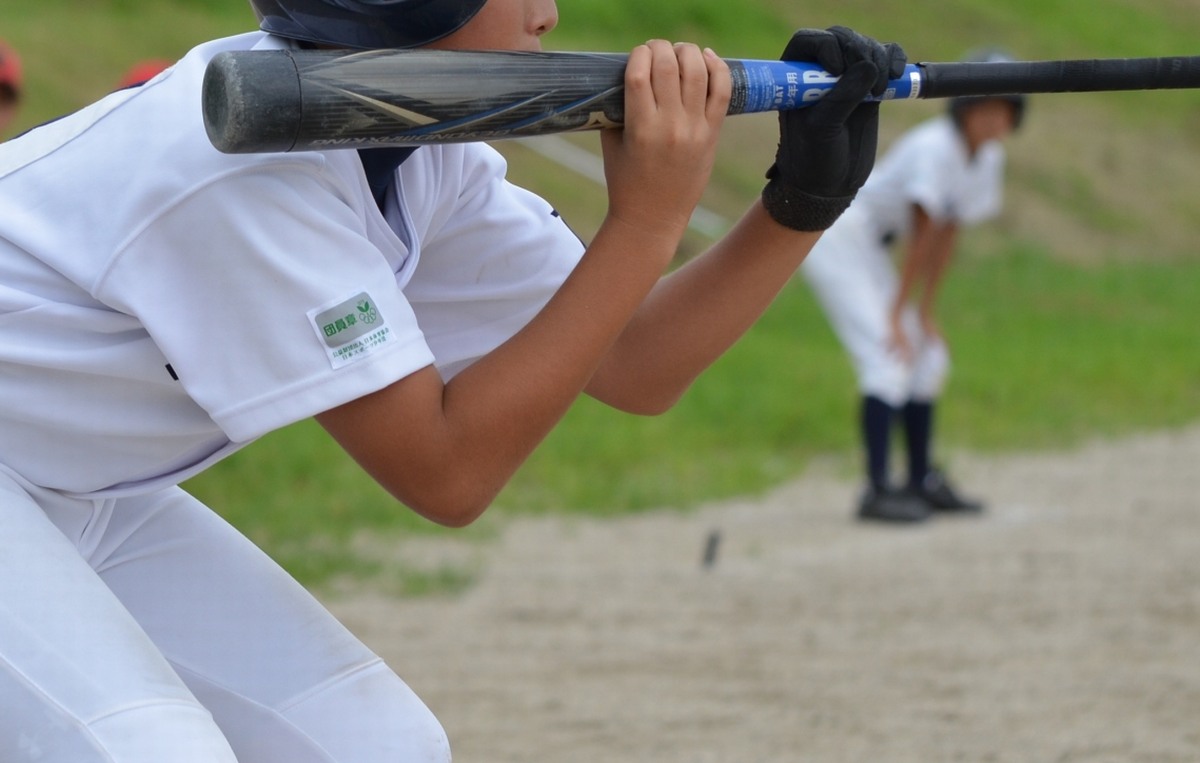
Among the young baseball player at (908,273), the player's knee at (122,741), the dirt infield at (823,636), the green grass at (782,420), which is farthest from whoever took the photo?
the young baseball player at (908,273)

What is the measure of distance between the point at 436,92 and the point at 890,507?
18.7 feet

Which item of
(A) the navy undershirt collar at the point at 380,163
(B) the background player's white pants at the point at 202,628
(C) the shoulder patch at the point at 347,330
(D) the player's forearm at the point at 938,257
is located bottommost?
(D) the player's forearm at the point at 938,257

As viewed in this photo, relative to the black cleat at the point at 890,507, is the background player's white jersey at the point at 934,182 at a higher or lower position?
higher

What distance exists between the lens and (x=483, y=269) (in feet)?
7.84

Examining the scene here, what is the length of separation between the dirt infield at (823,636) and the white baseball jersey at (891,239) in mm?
739

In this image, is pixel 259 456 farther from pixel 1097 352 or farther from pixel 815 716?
pixel 1097 352

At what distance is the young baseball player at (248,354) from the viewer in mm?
1755

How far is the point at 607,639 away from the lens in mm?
5234

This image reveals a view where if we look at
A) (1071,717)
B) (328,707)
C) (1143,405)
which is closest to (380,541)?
(1071,717)

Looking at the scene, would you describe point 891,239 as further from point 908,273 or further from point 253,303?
point 253,303

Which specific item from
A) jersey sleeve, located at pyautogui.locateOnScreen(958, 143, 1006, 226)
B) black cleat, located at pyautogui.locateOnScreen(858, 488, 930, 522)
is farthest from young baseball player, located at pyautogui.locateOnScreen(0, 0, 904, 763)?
jersey sleeve, located at pyautogui.locateOnScreen(958, 143, 1006, 226)

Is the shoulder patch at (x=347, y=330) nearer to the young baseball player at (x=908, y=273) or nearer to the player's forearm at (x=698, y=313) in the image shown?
the player's forearm at (x=698, y=313)

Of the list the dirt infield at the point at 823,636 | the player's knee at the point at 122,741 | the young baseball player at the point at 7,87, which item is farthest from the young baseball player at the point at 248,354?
the young baseball player at the point at 7,87

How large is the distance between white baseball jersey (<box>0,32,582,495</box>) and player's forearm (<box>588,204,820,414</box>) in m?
0.55
